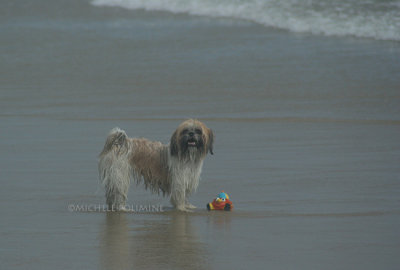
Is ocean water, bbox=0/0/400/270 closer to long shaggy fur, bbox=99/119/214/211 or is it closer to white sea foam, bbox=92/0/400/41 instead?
white sea foam, bbox=92/0/400/41

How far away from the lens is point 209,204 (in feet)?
25.8

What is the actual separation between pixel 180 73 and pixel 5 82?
3.45 m

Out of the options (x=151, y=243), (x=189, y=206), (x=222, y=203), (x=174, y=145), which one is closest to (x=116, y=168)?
(x=174, y=145)

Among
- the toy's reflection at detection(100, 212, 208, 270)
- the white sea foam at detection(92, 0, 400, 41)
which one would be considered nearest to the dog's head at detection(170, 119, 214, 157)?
the toy's reflection at detection(100, 212, 208, 270)

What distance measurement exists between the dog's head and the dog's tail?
50 cm

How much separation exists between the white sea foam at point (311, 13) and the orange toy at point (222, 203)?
11.8 meters

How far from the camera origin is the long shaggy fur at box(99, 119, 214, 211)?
802 cm

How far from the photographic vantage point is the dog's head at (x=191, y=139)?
7.95 meters

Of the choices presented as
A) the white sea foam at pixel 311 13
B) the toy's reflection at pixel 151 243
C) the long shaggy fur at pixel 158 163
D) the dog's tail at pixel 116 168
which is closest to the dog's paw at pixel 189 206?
the long shaggy fur at pixel 158 163

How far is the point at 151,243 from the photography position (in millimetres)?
6469

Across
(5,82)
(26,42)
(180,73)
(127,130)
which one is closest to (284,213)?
(127,130)

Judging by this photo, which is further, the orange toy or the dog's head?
the dog's head

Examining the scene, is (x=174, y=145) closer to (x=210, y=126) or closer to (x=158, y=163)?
(x=158, y=163)

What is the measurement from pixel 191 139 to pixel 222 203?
702mm
